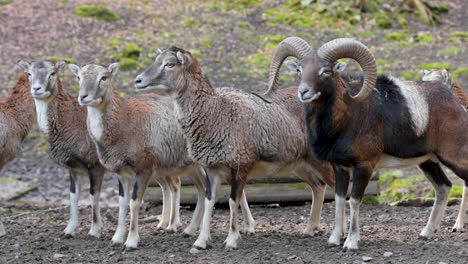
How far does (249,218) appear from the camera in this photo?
12.9 m

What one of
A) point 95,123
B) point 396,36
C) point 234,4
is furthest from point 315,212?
point 234,4

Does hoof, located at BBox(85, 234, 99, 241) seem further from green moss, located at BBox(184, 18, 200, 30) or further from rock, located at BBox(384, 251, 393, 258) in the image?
green moss, located at BBox(184, 18, 200, 30)

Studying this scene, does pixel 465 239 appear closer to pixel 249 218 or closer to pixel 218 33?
pixel 249 218

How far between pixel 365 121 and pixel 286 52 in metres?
1.62

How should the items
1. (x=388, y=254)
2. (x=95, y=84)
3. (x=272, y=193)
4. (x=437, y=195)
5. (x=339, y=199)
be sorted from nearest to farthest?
(x=388, y=254), (x=339, y=199), (x=95, y=84), (x=437, y=195), (x=272, y=193)

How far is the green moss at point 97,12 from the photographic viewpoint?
28453mm

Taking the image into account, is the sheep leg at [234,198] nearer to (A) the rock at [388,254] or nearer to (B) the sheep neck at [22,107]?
(A) the rock at [388,254]

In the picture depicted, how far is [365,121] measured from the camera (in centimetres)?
1099

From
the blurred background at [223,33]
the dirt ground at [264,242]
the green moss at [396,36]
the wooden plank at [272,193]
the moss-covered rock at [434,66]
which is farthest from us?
the green moss at [396,36]

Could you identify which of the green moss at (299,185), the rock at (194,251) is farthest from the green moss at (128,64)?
the rock at (194,251)

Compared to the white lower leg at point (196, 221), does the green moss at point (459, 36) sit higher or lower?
higher

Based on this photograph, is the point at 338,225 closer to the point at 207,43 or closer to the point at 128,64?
the point at 128,64

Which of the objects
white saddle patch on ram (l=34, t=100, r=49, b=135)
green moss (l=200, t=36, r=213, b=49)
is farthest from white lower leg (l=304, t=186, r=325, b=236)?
green moss (l=200, t=36, r=213, b=49)

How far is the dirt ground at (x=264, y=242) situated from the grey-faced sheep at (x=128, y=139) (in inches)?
23.0
